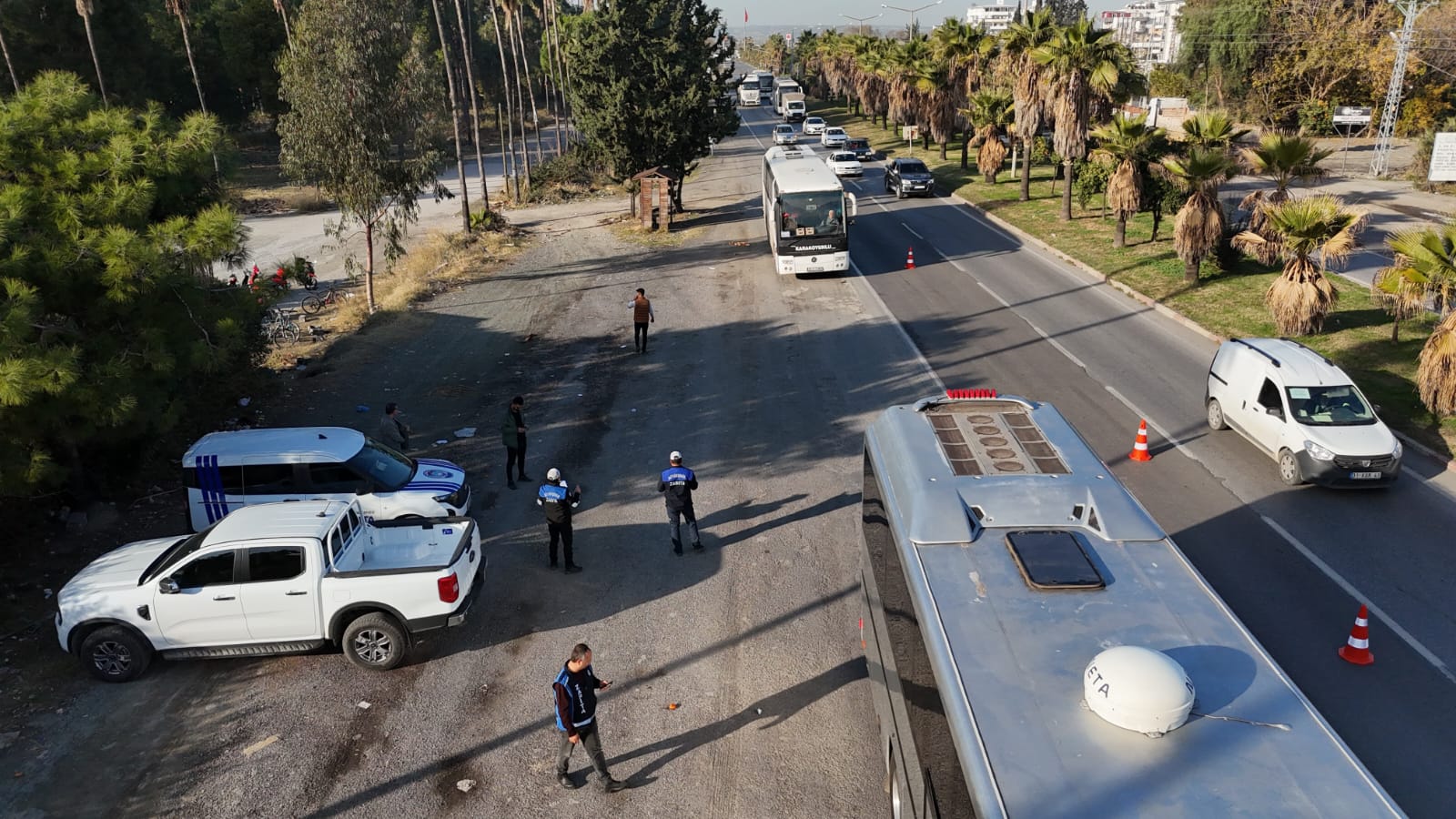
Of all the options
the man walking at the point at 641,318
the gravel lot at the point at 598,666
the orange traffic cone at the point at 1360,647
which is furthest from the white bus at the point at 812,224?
the orange traffic cone at the point at 1360,647

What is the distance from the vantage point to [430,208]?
5559cm

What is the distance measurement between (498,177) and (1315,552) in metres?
65.5

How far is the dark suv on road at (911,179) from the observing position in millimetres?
44188

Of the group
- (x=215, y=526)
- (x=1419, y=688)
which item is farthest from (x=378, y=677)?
(x=1419, y=688)

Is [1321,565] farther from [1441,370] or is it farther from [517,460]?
[517,460]

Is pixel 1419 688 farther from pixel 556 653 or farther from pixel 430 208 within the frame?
pixel 430 208

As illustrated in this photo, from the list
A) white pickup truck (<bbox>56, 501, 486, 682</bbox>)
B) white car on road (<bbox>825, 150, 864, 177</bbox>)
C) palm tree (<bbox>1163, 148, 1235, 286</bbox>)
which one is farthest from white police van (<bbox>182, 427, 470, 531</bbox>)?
white car on road (<bbox>825, 150, 864, 177</bbox>)

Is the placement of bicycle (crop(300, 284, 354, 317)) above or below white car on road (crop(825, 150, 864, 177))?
below

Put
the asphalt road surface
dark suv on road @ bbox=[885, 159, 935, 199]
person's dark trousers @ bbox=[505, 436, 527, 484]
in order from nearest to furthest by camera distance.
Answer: the asphalt road surface → person's dark trousers @ bbox=[505, 436, 527, 484] → dark suv on road @ bbox=[885, 159, 935, 199]

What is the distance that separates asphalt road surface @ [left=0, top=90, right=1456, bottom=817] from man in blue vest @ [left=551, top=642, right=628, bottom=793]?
41cm

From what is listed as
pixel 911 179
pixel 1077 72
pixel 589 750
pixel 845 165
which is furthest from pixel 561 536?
pixel 845 165

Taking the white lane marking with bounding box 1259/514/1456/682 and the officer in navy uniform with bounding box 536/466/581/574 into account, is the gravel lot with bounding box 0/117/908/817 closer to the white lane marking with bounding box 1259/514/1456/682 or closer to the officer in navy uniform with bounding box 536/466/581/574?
the officer in navy uniform with bounding box 536/466/581/574

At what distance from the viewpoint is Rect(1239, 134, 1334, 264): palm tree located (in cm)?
2175

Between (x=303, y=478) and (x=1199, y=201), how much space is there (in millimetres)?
23792
